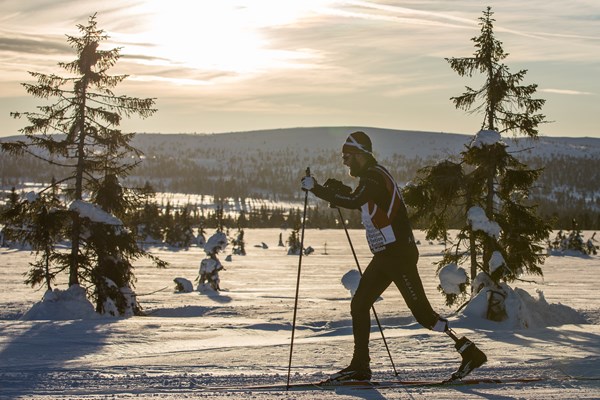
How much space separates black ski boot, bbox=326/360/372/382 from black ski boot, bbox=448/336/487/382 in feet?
2.67

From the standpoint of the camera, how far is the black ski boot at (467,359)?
6.43 metres

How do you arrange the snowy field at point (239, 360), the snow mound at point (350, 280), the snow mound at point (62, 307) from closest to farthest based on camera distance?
the snowy field at point (239, 360), the snow mound at point (62, 307), the snow mound at point (350, 280)

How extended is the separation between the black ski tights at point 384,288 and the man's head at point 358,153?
902 millimetres

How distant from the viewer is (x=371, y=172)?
21.1ft

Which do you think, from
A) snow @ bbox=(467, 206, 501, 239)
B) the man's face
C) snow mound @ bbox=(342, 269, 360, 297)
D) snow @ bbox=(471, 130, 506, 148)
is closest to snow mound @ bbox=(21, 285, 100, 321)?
snow mound @ bbox=(342, 269, 360, 297)

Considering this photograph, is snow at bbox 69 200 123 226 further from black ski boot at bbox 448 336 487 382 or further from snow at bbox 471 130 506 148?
black ski boot at bbox 448 336 487 382

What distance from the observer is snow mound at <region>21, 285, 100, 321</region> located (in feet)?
49.2

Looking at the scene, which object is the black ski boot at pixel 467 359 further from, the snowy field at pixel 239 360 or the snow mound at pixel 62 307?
the snow mound at pixel 62 307

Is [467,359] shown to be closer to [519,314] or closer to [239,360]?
[239,360]

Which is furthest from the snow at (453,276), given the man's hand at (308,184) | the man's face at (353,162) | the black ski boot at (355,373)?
the man's hand at (308,184)

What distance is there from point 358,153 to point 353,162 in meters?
0.11

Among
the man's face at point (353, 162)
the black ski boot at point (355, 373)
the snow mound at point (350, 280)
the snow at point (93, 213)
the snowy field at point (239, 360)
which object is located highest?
the man's face at point (353, 162)

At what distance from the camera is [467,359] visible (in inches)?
256

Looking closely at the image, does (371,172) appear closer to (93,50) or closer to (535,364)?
(535,364)
